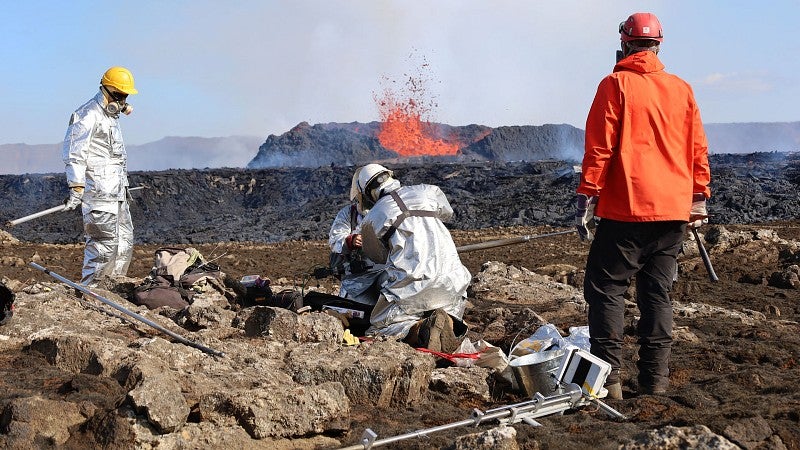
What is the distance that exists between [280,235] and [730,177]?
13.7 m

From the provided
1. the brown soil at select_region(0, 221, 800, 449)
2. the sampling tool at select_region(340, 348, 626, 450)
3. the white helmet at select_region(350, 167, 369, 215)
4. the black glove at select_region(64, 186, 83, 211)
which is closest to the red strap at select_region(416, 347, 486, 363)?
the brown soil at select_region(0, 221, 800, 449)

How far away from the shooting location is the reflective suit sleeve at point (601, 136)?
4879mm

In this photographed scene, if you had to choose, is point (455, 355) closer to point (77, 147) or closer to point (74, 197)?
point (74, 197)

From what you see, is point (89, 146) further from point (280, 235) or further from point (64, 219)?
point (64, 219)

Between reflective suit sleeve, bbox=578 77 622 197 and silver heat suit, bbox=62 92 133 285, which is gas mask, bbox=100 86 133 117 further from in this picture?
reflective suit sleeve, bbox=578 77 622 197

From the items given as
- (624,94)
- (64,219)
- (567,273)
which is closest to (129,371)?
(624,94)

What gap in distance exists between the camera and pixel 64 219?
91.7 ft

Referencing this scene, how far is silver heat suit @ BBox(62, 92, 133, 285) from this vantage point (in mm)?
8711

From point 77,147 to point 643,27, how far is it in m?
5.76

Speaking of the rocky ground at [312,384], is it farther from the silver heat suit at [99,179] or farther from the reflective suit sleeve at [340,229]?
the reflective suit sleeve at [340,229]

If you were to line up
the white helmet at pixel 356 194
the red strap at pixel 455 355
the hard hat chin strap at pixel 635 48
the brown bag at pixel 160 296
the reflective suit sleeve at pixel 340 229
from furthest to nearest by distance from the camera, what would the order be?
the reflective suit sleeve at pixel 340 229
the white helmet at pixel 356 194
the brown bag at pixel 160 296
the red strap at pixel 455 355
the hard hat chin strap at pixel 635 48

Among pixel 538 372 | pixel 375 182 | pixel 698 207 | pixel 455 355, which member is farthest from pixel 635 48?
pixel 375 182

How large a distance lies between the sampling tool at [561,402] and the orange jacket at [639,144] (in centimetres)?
83

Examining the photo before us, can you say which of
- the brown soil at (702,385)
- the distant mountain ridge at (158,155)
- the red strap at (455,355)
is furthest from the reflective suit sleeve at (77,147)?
the distant mountain ridge at (158,155)
